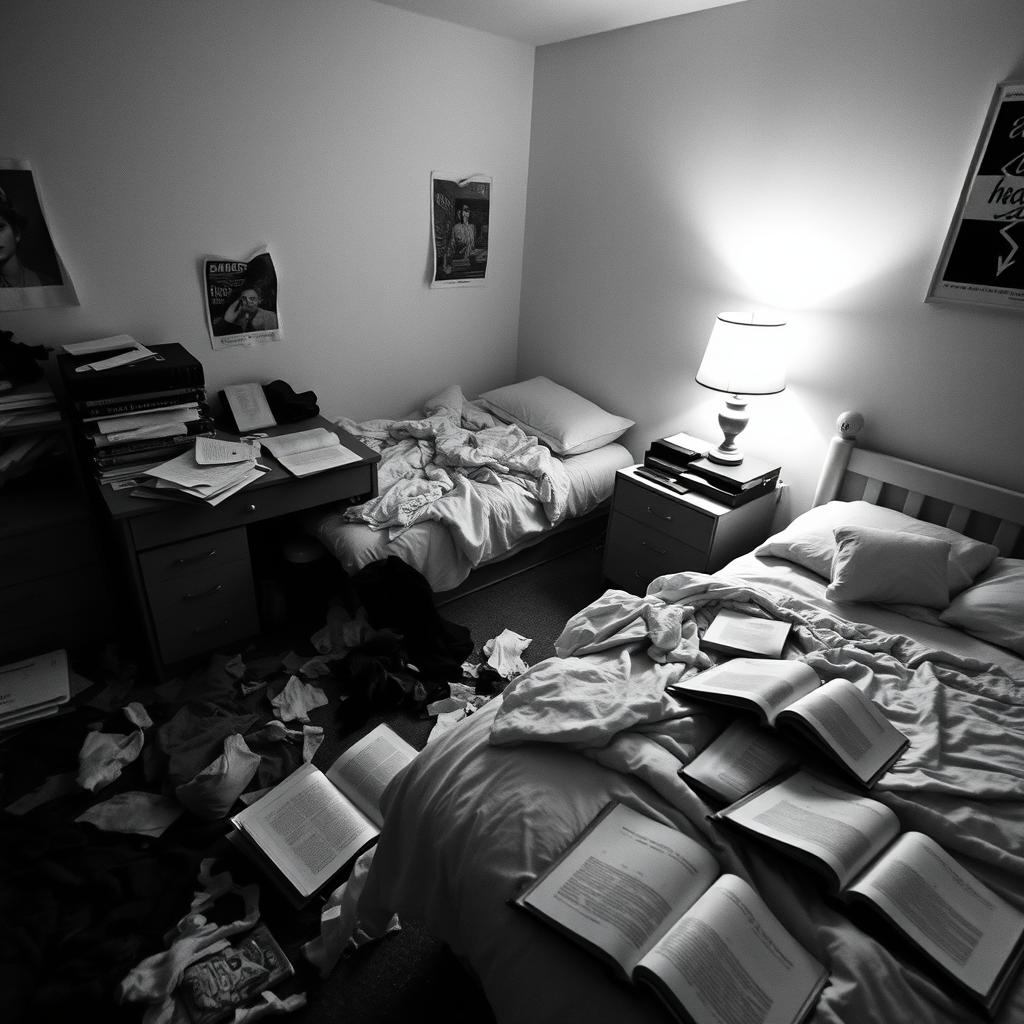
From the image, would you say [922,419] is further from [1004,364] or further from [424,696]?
[424,696]

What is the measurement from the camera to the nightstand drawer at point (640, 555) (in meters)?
2.58

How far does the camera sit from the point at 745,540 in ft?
8.73

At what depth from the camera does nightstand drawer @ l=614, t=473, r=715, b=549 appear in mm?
2492

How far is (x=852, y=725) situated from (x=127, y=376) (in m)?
2.25

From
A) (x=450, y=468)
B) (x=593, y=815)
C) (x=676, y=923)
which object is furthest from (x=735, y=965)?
(x=450, y=468)

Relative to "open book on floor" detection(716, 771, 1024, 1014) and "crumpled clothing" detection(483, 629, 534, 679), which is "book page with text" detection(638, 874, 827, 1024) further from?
"crumpled clothing" detection(483, 629, 534, 679)

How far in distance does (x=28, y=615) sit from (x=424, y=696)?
4.36ft

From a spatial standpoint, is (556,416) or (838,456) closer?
(838,456)

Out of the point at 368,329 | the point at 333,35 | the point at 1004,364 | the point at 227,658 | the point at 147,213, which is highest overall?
the point at 333,35

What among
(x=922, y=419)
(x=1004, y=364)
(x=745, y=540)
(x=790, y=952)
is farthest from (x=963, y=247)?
(x=790, y=952)

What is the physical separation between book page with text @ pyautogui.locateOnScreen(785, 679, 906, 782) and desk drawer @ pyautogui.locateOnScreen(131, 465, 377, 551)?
1700 millimetres

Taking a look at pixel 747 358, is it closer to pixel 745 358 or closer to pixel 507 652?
pixel 745 358

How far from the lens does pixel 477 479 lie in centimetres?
277

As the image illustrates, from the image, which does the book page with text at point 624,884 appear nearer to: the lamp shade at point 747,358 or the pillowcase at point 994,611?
the pillowcase at point 994,611
